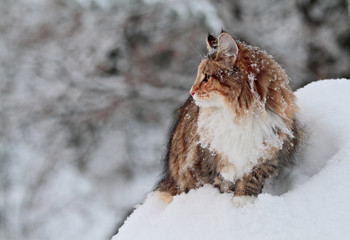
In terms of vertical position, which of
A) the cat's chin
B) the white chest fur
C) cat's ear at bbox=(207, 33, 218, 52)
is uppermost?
cat's ear at bbox=(207, 33, 218, 52)

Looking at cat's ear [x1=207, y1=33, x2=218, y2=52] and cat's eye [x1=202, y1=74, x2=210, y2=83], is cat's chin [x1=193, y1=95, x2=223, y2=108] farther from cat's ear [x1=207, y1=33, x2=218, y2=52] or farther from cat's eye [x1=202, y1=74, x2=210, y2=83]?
cat's ear [x1=207, y1=33, x2=218, y2=52]

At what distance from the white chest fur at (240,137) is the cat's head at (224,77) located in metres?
0.06

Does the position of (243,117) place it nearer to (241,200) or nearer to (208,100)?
(208,100)

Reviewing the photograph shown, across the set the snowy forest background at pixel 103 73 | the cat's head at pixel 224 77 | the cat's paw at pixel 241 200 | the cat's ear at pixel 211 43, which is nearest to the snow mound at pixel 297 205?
the cat's paw at pixel 241 200

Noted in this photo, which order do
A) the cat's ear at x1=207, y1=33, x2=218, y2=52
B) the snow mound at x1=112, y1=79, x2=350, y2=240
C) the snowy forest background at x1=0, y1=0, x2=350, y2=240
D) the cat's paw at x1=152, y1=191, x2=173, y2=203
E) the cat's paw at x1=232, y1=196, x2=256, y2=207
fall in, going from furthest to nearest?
the snowy forest background at x1=0, y1=0, x2=350, y2=240
the cat's paw at x1=152, y1=191, x2=173, y2=203
the cat's ear at x1=207, y1=33, x2=218, y2=52
the cat's paw at x1=232, y1=196, x2=256, y2=207
the snow mound at x1=112, y1=79, x2=350, y2=240

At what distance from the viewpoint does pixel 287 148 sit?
145 cm

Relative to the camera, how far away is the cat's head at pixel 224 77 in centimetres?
137

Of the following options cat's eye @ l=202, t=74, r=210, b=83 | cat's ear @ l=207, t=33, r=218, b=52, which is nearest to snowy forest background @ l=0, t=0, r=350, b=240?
cat's ear @ l=207, t=33, r=218, b=52

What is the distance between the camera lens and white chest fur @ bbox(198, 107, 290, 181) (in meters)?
1.39

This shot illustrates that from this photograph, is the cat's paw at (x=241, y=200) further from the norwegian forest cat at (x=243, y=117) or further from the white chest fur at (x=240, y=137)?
the white chest fur at (x=240, y=137)

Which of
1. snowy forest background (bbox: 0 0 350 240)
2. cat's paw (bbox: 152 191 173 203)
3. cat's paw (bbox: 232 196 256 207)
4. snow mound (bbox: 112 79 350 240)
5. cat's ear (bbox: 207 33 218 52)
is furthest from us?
snowy forest background (bbox: 0 0 350 240)

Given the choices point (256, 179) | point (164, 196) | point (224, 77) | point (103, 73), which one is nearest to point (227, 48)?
point (224, 77)

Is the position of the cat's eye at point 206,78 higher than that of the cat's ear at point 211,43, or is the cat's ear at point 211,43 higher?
the cat's ear at point 211,43

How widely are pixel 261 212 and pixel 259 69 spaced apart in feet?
1.73
